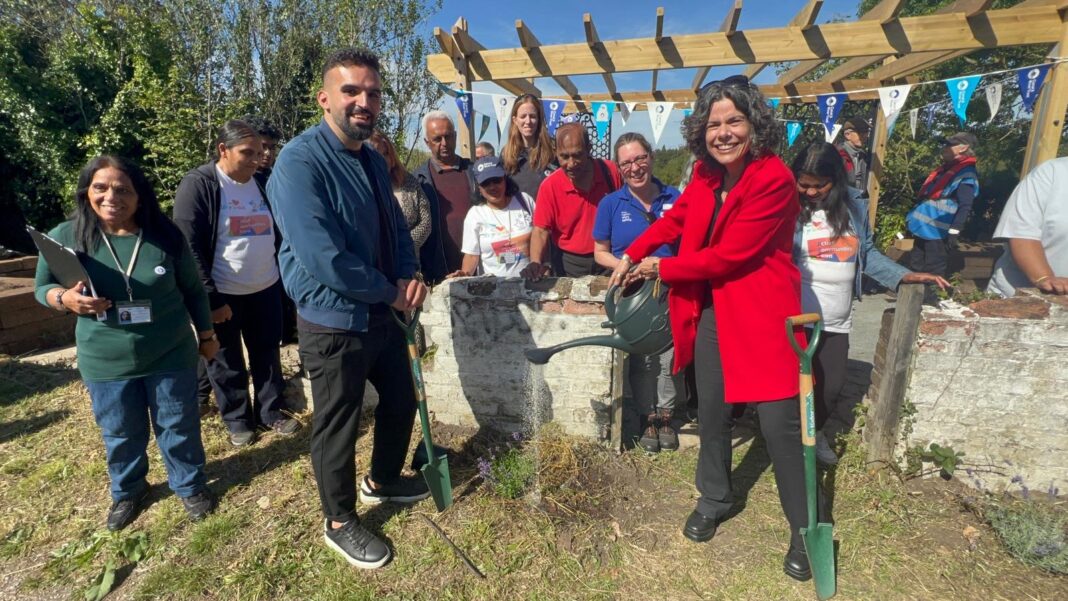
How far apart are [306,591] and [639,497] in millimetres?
1667

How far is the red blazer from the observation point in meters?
1.95

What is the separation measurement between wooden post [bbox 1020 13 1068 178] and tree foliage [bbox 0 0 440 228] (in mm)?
10185

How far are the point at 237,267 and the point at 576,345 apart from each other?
7.17ft

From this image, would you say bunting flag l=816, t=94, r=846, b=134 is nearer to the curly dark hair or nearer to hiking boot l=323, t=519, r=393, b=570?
the curly dark hair

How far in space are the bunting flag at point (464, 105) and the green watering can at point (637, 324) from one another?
3749mm

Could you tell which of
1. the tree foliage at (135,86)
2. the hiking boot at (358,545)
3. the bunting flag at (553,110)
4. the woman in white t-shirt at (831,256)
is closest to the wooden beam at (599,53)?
the bunting flag at (553,110)

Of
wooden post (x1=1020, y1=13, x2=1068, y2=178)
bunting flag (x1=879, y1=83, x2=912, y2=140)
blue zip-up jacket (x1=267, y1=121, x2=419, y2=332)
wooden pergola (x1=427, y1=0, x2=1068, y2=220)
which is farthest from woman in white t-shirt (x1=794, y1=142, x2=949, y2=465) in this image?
bunting flag (x1=879, y1=83, x2=912, y2=140)

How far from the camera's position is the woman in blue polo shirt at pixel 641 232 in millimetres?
2930

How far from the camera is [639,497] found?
109 inches

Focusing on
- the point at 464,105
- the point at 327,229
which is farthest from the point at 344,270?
the point at 464,105

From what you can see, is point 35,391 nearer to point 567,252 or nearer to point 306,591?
point 306,591

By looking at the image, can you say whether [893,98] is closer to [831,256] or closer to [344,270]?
[831,256]

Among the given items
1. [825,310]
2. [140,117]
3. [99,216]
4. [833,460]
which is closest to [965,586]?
[833,460]

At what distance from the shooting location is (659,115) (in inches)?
253
